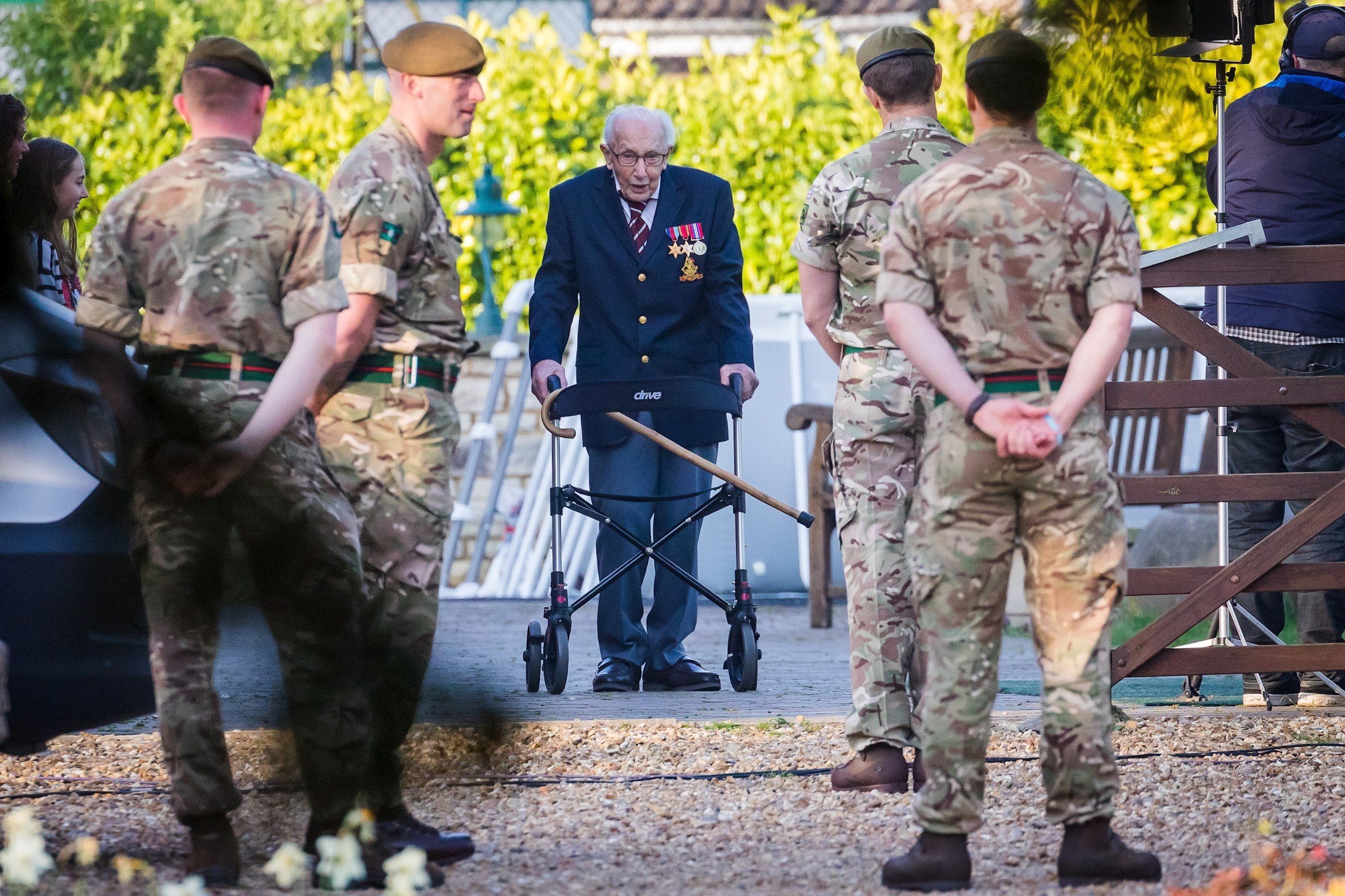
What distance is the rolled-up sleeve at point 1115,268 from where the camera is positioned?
10.9 ft

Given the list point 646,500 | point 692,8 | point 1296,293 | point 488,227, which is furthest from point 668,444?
point 692,8

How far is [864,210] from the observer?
4.27 m

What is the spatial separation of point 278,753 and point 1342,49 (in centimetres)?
381

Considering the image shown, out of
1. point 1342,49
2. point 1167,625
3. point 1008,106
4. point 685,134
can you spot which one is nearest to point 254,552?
point 1008,106

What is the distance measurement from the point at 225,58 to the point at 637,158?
2606mm

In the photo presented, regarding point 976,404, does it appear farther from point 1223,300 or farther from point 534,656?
point 534,656

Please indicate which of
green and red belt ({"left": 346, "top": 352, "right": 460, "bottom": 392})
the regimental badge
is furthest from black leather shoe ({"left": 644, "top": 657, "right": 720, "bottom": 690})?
green and red belt ({"left": 346, "top": 352, "right": 460, "bottom": 392})

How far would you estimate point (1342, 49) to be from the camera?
5367mm

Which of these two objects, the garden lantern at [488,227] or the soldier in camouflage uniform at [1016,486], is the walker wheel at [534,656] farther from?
the garden lantern at [488,227]

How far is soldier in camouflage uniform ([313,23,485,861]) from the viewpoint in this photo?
355 cm

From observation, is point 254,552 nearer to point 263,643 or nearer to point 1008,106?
point 263,643

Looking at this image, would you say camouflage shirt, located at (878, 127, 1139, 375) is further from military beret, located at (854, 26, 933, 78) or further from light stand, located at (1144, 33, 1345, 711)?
light stand, located at (1144, 33, 1345, 711)

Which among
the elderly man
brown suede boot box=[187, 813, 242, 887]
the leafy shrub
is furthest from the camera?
the leafy shrub

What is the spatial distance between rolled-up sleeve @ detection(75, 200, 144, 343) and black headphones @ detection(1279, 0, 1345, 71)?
12.4ft
